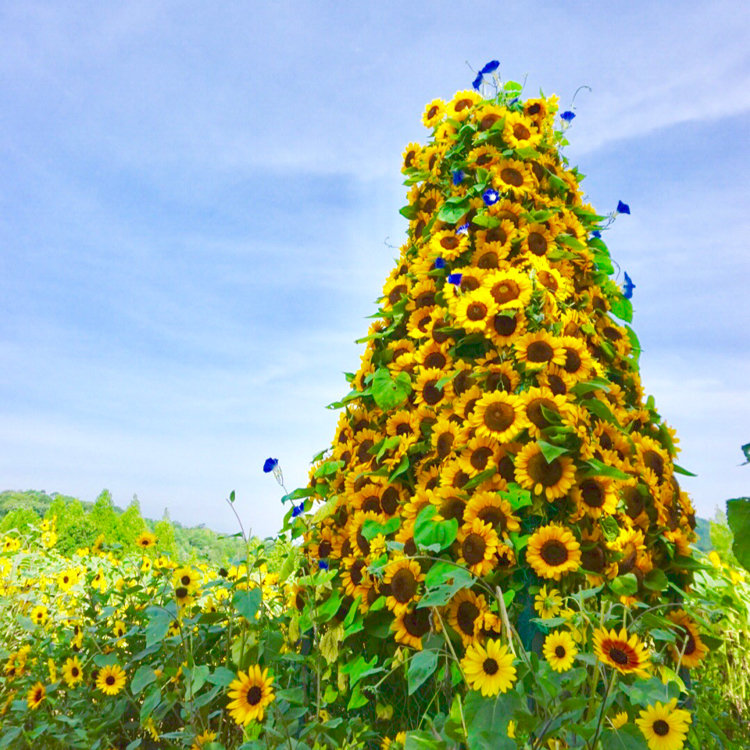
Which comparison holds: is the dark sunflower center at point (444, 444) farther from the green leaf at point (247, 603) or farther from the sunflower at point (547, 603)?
the green leaf at point (247, 603)

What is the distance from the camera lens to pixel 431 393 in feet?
8.98

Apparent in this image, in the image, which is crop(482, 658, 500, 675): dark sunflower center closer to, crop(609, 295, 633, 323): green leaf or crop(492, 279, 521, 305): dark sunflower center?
crop(492, 279, 521, 305): dark sunflower center

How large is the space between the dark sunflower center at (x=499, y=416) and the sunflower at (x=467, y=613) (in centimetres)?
61

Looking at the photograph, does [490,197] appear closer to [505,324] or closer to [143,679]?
[505,324]

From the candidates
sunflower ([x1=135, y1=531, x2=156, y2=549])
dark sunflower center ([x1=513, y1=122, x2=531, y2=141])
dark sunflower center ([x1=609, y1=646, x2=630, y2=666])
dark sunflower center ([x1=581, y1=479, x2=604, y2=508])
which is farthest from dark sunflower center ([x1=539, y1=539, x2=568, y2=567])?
sunflower ([x1=135, y1=531, x2=156, y2=549])

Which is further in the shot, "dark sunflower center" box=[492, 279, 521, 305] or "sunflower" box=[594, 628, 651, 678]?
"dark sunflower center" box=[492, 279, 521, 305]

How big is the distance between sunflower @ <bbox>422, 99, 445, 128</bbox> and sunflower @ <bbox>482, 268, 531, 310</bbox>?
134cm

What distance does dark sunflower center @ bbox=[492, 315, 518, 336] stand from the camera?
262cm

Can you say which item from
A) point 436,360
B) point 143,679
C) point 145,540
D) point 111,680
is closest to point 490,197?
point 436,360

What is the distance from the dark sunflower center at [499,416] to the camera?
2.43 m

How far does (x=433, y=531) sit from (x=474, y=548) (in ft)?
0.51


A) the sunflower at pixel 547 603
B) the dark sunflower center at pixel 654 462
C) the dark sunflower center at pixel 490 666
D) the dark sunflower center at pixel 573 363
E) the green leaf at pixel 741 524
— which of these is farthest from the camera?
the dark sunflower center at pixel 654 462

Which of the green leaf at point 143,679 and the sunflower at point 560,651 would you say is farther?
the green leaf at point 143,679

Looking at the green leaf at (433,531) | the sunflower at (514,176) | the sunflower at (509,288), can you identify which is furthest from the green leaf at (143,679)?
the sunflower at (514,176)
